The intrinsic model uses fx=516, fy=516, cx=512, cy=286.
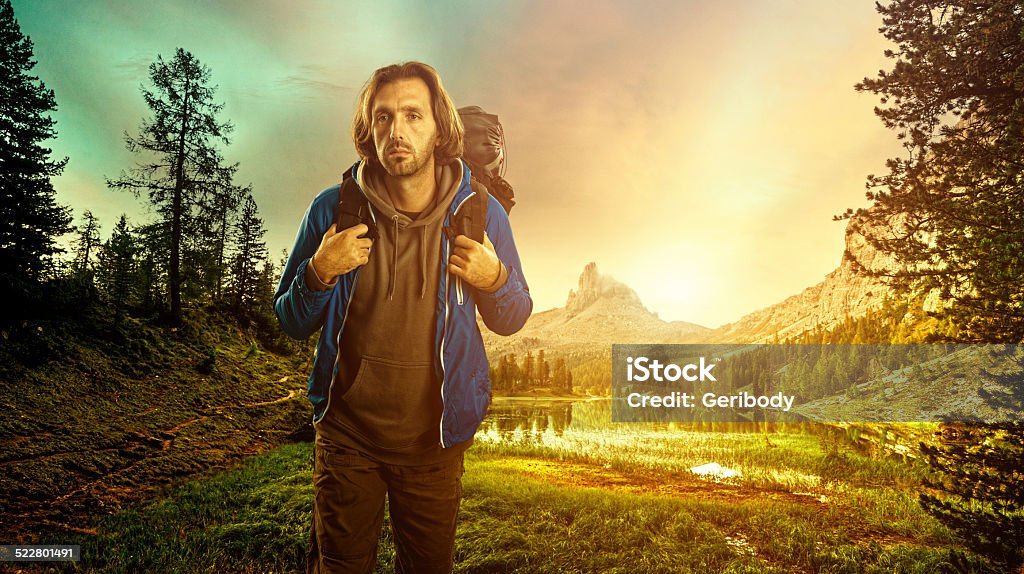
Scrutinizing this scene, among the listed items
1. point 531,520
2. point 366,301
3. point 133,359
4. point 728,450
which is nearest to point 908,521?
point 531,520

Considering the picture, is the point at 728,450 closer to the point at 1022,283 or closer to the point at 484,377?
the point at 1022,283

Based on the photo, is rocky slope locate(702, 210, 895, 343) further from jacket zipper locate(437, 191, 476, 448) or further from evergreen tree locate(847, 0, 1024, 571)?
jacket zipper locate(437, 191, 476, 448)

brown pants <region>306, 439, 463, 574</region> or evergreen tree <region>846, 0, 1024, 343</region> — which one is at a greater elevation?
evergreen tree <region>846, 0, 1024, 343</region>

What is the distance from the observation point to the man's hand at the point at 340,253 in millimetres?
2090

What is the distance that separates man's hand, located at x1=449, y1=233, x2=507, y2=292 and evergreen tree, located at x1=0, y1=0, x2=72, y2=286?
13575mm

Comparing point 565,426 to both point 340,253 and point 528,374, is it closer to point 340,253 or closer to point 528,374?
point 528,374

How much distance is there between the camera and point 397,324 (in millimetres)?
→ 2332

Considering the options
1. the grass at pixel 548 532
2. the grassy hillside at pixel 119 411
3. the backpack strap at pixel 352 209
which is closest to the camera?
the backpack strap at pixel 352 209

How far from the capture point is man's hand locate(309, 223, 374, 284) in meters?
2.09

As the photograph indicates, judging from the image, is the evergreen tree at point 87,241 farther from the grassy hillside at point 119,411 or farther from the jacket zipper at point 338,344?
the jacket zipper at point 338,344

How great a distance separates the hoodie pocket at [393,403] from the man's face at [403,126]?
2.93ft

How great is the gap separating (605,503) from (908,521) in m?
5.85

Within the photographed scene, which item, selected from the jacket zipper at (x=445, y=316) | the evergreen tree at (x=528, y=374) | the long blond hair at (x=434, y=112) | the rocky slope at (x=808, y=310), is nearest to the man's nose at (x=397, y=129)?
the long blond hair at (x=434, y=112)

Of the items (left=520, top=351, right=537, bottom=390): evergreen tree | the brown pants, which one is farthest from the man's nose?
(left=520, top=351, right=537, bottom=390): evergreen tree
